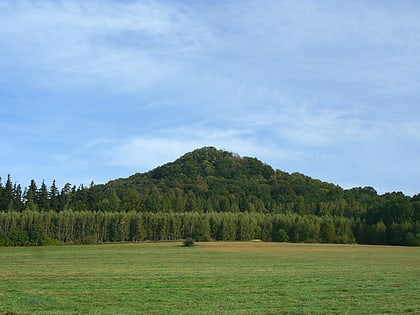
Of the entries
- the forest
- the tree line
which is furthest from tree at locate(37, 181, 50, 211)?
the tree line

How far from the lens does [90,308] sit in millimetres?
18812

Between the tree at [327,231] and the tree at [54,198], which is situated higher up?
the tree at [54,198]

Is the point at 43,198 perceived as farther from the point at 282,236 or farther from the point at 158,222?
the point at 282,236

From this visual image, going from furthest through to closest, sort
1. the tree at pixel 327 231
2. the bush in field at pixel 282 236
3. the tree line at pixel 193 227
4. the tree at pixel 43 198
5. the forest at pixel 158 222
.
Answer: the tree at pixel 43 198, the bush in field at pixel 282 236, the tree at pixel 327 231, the tree line at pixel 193 227, the forest at pixel 158 222

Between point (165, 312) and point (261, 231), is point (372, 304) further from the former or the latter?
point (261, 231)

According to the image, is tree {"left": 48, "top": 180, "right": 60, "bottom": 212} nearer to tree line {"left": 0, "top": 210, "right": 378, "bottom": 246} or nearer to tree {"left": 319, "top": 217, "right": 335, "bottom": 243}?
tree line {"left": 0, "top": 210, "right": 378, "bottom": 246}

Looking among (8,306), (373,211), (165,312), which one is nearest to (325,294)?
(165,312)

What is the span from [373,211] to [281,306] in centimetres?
12479

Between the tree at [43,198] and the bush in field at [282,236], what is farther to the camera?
the tree at [43,198]

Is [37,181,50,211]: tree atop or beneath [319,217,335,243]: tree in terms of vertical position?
atop

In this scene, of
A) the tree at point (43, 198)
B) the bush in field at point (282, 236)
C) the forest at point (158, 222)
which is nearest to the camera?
the forest at point (158, 222)

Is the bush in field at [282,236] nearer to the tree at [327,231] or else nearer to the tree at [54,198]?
the tree at [327,231]

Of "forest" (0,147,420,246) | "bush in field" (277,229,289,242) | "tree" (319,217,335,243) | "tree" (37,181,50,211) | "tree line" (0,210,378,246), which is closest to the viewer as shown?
"forest" (0,147,420,246)

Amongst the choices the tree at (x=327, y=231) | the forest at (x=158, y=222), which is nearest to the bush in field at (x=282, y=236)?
the forest at (x=158, y=222)
